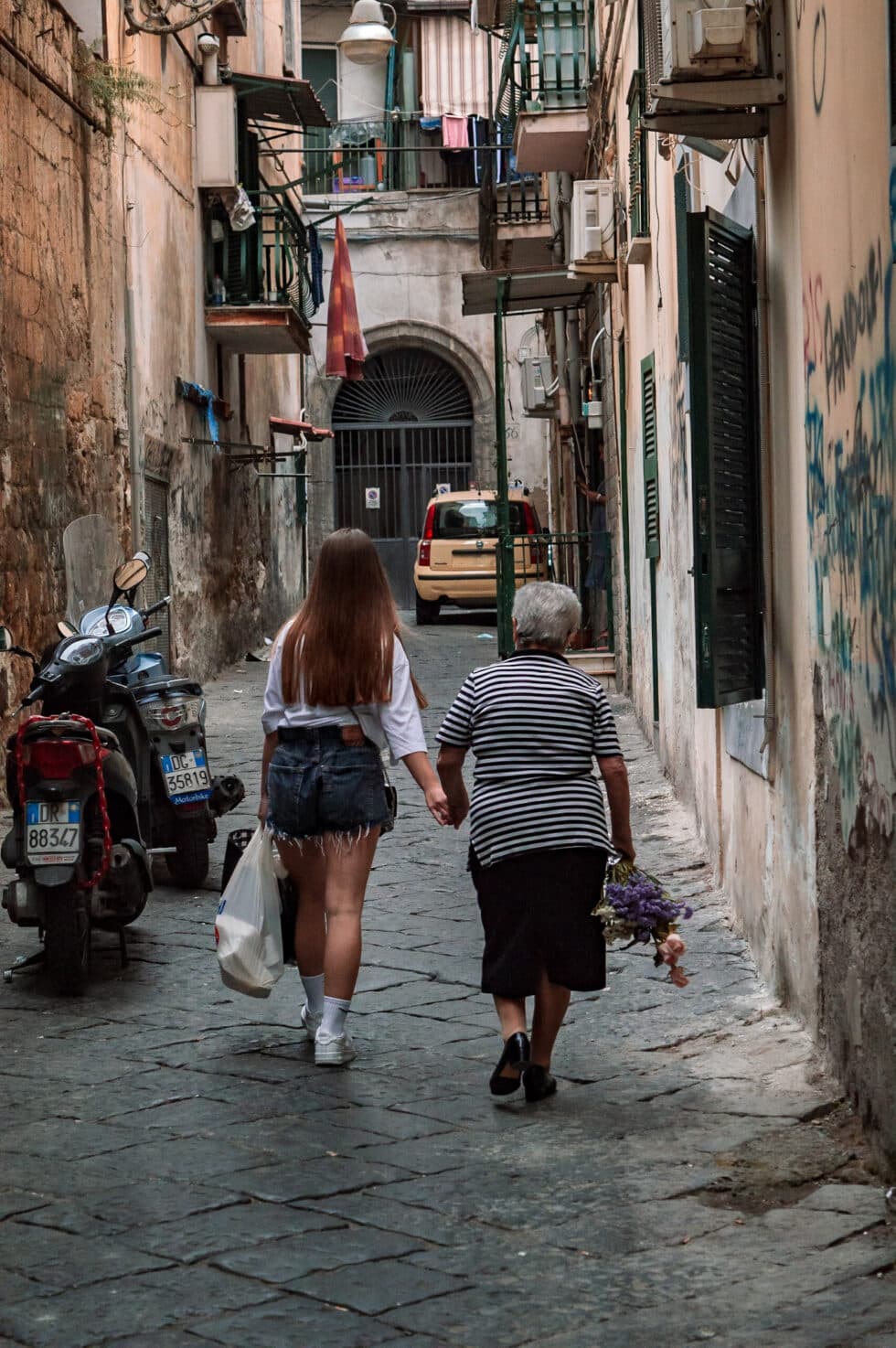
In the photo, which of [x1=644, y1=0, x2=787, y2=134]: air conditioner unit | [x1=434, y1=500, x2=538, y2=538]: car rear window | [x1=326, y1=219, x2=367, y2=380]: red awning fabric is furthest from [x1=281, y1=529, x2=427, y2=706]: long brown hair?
[x1=434, y1=500, x2=538, y2=538]: car rear window

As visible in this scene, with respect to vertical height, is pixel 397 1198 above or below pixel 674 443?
below

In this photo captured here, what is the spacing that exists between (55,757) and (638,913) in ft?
7.47

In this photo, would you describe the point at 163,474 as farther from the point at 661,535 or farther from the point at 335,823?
the point at 335,823

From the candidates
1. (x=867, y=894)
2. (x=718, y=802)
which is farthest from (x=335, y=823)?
(x=718, y=802)

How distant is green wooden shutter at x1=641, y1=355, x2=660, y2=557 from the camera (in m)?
11.0

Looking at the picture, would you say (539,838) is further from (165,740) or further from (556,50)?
(556,50)

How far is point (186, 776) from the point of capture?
25.8 feet

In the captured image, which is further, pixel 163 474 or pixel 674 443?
pixel 163 474

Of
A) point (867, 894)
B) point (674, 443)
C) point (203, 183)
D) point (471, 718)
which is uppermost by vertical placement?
point (203, 183)

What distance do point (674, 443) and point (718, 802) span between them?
8.32 feet

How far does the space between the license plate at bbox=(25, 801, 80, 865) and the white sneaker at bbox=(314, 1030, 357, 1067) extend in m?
1.23

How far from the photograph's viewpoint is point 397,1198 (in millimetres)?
4117

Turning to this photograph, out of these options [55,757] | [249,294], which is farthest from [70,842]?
[249,294]

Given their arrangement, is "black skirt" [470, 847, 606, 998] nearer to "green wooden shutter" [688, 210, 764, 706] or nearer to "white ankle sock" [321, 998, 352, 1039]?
"white ankle sock" [321, 998, 352, 1039]
